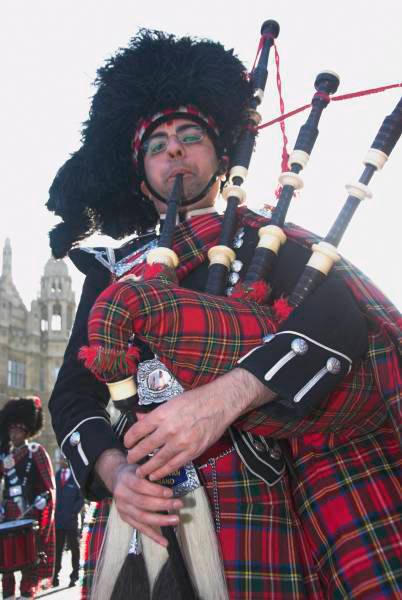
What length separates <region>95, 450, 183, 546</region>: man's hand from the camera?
170 cm

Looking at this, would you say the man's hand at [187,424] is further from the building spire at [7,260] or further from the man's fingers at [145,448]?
the building spire at [7,260]

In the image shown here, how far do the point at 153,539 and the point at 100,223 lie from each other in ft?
5.38

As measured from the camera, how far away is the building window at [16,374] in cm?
3778

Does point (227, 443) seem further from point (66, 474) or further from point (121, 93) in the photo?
point (66, 474)

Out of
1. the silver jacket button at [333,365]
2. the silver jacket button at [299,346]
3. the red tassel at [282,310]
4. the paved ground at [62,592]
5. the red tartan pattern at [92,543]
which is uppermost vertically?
the red tassel at [282,310]

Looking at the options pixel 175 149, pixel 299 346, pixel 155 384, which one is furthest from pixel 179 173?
pixel 299 346

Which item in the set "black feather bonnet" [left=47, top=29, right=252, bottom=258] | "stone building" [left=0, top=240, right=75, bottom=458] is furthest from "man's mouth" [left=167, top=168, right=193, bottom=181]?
"stone building" [left=0, top=240, right=75, bottom=458]

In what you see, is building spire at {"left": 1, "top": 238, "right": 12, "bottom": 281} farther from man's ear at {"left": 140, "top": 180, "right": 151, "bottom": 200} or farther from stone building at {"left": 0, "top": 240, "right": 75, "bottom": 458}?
Answer: man's ear at {"left": 140, "top": 180, "right": 151, "bottom": 200}

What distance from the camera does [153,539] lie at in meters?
1.76

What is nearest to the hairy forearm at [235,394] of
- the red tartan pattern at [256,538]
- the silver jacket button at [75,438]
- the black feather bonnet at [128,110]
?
the red tartan pattern at [256,538]

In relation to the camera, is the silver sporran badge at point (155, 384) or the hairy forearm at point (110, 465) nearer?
the hairy forearm at point (110, 465)

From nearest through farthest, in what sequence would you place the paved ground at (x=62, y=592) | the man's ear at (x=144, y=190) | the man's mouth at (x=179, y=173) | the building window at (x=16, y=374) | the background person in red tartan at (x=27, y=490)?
the man's mouth at (x=179, y=173), the man's ear at (x=144, y=190), the background person in red tartan at (x=27, y=490), the paved ground at (x=62, y=592), the building window at (x=16, y=374)

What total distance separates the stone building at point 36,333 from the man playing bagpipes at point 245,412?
3642 centimetres

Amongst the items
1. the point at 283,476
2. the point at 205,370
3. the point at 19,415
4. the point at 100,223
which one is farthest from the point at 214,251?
the point at 19,415
